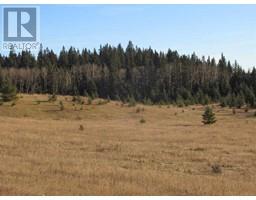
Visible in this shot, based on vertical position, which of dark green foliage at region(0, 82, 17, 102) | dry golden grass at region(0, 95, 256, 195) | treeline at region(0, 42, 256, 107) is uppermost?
treeline at region(0, 42, 256, 107)

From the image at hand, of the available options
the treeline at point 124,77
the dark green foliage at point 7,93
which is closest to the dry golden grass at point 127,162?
the dark green foliage at point 7,93

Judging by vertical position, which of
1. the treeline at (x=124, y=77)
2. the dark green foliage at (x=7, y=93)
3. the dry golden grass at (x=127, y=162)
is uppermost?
the treeline at (x=124, y=77)

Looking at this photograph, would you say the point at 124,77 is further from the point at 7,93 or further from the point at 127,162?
the point at 127,162

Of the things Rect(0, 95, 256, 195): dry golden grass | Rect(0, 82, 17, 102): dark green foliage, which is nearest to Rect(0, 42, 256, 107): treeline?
Rect(0, 82, 17, 102): dark green foliage

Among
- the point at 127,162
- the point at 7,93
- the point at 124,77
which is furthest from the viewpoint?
the point at 124,77

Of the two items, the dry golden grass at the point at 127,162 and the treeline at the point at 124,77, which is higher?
the treeline at the point at 124,77

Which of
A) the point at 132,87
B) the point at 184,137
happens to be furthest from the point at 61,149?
the point at 132,87

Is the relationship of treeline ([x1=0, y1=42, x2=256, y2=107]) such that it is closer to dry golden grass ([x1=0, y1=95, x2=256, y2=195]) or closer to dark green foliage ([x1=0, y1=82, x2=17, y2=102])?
dark green foliage ([x1=0, y1=82, x2=17, y2=102])

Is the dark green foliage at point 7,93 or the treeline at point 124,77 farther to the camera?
the treeline at point 124,77

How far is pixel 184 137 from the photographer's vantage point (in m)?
26.6

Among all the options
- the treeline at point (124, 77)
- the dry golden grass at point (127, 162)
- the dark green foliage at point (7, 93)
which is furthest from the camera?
the treeline at point (124, 77)

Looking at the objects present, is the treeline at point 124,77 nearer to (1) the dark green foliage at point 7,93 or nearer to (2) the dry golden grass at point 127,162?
(1) the dark green foliage at point 7,93

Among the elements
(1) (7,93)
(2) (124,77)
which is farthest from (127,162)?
(2) (124,77)

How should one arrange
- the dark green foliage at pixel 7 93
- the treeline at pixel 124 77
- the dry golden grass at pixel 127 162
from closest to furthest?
the dry golden grass at pixel 127 162
the dark green foliage at pixel 7 93
the treeline at pixel 124 77
